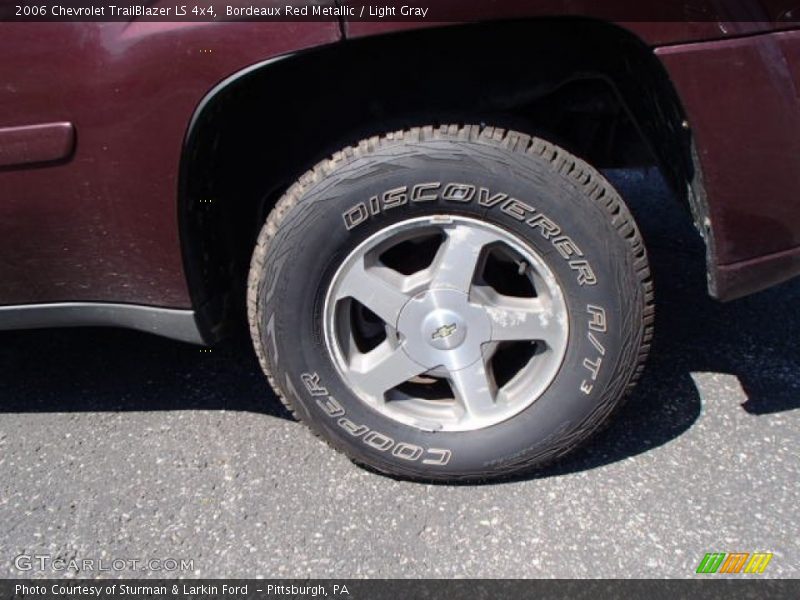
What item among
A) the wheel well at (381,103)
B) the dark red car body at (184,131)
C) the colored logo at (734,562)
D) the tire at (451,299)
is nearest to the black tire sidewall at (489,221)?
the tire at (451,299)

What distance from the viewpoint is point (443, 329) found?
2080mm

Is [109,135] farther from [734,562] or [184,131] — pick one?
[734,562]

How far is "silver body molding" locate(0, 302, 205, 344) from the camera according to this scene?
2.10 meters

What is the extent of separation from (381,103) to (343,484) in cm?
109

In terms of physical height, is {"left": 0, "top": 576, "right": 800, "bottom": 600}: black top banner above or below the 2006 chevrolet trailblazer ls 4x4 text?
below

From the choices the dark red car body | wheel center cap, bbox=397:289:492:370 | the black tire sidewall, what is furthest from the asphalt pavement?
the dark red car body

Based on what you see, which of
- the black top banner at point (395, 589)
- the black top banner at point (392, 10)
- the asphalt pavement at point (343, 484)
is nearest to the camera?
the black top banner at point (392, 10)

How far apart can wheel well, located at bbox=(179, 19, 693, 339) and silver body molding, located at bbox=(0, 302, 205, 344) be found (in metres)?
Result: 0.06

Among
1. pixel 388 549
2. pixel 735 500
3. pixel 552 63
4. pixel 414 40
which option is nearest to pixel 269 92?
pixel 414 40

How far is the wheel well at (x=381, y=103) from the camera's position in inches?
75.4

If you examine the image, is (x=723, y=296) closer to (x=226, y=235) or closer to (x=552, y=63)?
(x=552, y=63)

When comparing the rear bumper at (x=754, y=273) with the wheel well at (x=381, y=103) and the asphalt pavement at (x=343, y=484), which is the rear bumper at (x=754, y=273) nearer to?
the wheel well at (x=381, y=103)

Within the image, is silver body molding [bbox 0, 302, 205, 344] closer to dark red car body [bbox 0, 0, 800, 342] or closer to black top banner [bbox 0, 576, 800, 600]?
dark red car body [bbox 0, 0, 800, 342]

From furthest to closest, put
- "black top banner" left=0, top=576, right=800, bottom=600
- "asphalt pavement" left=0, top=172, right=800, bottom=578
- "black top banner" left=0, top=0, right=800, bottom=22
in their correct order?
"asphalt pavement" left=0, top=172, right=800, bottom=578, "black top banner" left=0, top=576, right=800, bottom=600, "black top banner" left=0, top=0, right=800, bottom=22
